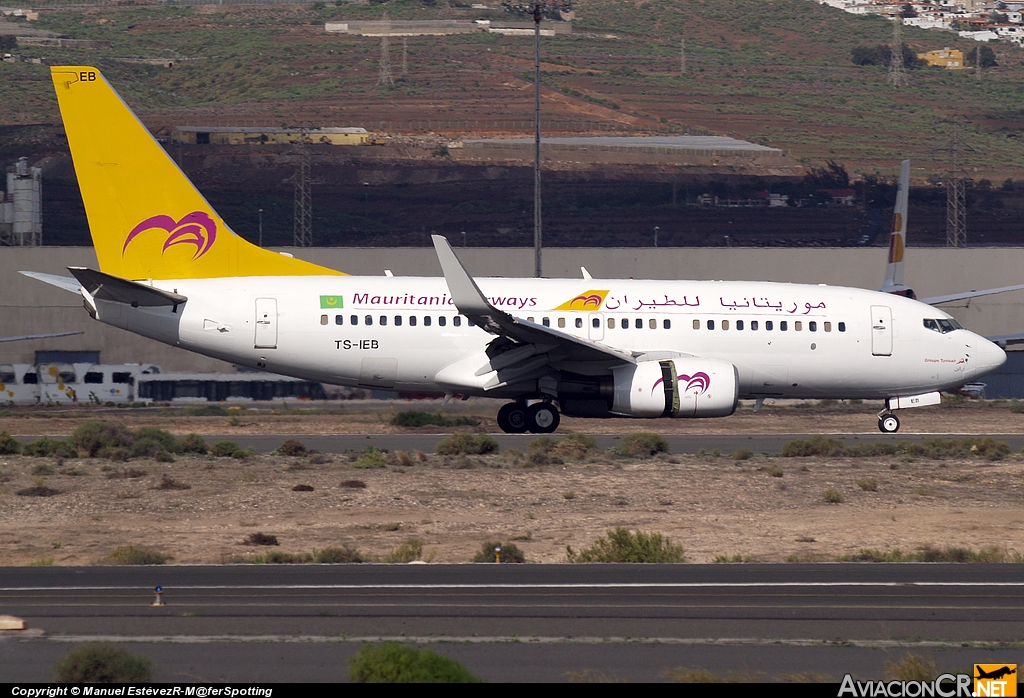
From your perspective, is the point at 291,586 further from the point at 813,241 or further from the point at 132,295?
the point at 813,241

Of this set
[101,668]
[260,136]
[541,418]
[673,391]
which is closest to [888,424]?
[673,391]

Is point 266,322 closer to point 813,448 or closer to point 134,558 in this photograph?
point 134,558

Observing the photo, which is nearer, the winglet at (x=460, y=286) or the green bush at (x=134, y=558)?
the green bush at (x=134, y=558)

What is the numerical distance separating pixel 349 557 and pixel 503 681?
20.6 feet

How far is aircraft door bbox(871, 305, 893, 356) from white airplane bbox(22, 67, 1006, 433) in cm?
3

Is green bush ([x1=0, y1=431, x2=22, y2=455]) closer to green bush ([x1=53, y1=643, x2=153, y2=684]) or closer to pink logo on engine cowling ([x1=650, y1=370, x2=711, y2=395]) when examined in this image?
pink logo on engine cowling ([x1=650, y1=370, x2=711, y2=395])

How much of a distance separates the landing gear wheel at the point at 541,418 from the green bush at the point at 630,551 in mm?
10841

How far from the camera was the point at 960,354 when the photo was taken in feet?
89.5

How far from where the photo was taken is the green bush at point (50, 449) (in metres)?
24.5

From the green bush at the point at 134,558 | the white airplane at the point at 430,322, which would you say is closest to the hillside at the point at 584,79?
the white airplane at the point at 430,322

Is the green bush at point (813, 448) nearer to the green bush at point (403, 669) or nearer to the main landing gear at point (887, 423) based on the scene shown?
the main landing gear at point (887, 423)

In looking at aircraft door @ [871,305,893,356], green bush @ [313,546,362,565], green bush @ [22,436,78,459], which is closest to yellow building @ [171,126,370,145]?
green bush @ [22,436,78,459]

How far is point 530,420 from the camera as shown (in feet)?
86.8

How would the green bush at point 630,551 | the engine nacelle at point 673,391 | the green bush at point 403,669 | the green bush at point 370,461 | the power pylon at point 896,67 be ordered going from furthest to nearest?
the power pylon at point 896,67 → the engine nacelle at point 673,391 → the green bush at point 370,461 → the green bush at point 630,551 → the green bush at point 403,669
